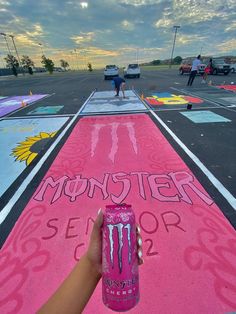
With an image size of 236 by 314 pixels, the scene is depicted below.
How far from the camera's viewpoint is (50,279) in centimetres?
232

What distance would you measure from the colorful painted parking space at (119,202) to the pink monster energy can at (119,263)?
3.60 ft

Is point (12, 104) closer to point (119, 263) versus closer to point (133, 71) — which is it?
point (119, 263)

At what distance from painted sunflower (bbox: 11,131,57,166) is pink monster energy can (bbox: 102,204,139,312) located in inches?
178

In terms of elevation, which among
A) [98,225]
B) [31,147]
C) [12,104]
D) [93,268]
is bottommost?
[12,104]

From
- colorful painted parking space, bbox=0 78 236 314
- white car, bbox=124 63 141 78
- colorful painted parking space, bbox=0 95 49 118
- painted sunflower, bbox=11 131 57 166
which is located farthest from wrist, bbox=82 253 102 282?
white car, bbox=124 63 141 78

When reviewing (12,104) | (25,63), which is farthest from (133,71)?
(25,63)

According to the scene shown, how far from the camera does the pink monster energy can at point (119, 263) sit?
1137 mm

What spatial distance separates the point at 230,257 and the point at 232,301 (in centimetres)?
54

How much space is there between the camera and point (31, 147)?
6.13m

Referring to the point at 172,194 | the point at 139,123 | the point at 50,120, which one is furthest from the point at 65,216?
the point at 50,120

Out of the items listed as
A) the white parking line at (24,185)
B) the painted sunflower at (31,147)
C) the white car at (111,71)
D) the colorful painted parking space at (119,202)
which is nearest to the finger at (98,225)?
the colorful painted parking space at (119,202)

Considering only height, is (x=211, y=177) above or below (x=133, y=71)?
above

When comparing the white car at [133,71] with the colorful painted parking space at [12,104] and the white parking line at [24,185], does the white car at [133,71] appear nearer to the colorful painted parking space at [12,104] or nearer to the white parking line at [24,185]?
the colorful painted parking space at [12,104]

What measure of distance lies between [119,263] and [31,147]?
225 inches
